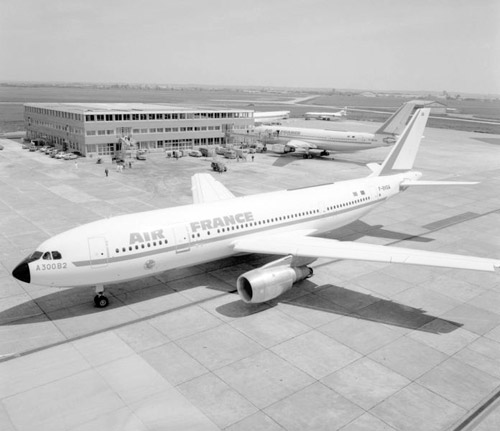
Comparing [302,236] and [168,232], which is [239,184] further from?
[168,232]

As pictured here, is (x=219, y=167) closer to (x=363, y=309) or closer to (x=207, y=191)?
(x=207, y=191)

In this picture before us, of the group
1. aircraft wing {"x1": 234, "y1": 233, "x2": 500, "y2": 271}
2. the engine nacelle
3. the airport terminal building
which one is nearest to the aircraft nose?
the engine nacelle

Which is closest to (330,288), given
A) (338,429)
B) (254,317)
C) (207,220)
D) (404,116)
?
(254,317)

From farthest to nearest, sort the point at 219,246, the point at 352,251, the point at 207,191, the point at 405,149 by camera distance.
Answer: the point at 405,149 < the point at 207,191 < the point at 219,246 < the point at 352,251

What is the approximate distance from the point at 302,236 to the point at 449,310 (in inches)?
362

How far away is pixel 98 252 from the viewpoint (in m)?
20.7

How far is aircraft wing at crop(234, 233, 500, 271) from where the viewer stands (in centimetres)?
2059

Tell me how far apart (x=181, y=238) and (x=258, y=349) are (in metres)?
7.29

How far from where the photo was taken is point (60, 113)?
77750 millimetres

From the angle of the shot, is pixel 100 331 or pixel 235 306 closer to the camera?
pixel 100 331

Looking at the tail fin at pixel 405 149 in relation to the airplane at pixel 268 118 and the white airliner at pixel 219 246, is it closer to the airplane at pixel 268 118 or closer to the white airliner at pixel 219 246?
the white airliner at pixel 219 246

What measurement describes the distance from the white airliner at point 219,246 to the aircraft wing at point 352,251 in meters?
0.04

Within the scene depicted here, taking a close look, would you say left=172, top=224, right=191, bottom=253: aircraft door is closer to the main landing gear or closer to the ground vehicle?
the main landing gear

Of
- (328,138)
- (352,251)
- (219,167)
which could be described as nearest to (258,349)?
(352,251)
